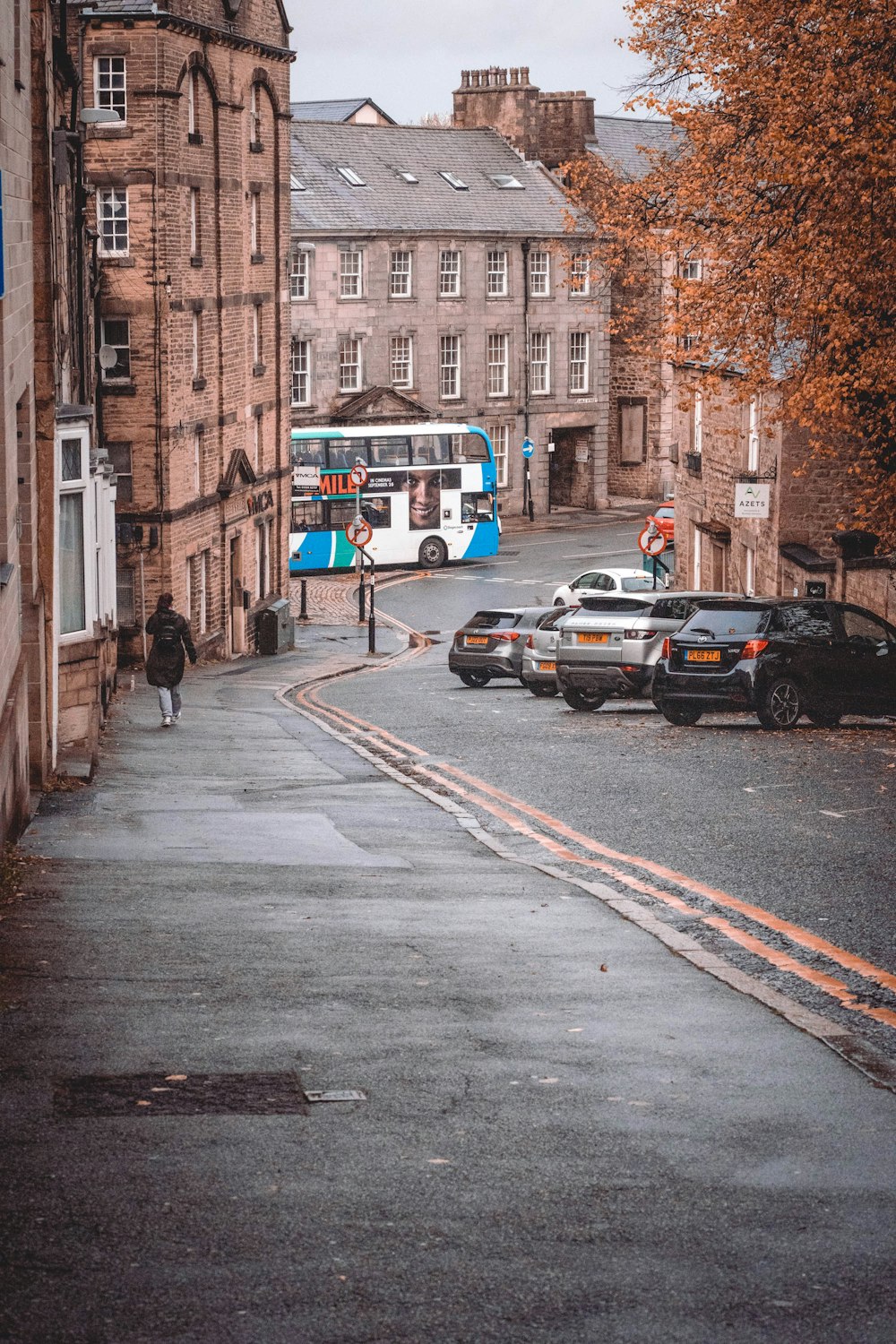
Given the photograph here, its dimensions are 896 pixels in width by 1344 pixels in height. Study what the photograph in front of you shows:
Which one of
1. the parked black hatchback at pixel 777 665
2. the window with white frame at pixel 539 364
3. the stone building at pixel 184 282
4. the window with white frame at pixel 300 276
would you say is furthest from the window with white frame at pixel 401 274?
the parked black hatchback at pixel 777 665

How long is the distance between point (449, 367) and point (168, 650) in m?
43.8

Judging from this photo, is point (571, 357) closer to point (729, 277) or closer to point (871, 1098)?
point (729, 277)

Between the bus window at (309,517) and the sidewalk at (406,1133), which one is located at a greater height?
the bus window at (309,517)

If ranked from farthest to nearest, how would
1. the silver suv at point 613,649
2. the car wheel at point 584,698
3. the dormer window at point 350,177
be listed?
1. the dormer window at point 350,177
2. the car wheel at point 584,698
3. the silver suv at point 613,649

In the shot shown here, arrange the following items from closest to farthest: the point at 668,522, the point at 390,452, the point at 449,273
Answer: the point at 668,522 → the point at 390,452 → the point at 449,273

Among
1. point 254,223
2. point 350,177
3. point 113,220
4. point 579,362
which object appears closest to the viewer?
point 113,220

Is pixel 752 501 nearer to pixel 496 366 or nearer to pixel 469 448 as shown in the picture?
pixel 469 448

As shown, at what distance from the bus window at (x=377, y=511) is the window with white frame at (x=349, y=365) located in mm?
9673

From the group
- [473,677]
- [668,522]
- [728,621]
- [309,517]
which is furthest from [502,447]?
[728,621]

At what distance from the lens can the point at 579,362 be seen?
6906 centimetres

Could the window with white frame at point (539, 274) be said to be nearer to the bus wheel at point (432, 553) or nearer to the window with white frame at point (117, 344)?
the bus wheel at point (432, 553)

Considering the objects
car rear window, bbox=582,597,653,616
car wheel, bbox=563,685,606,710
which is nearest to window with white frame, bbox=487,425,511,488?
car rear window, bbox=582,597,653,616

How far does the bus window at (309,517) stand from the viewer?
53.0 meters

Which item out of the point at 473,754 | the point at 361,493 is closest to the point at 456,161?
the point at 361,493
